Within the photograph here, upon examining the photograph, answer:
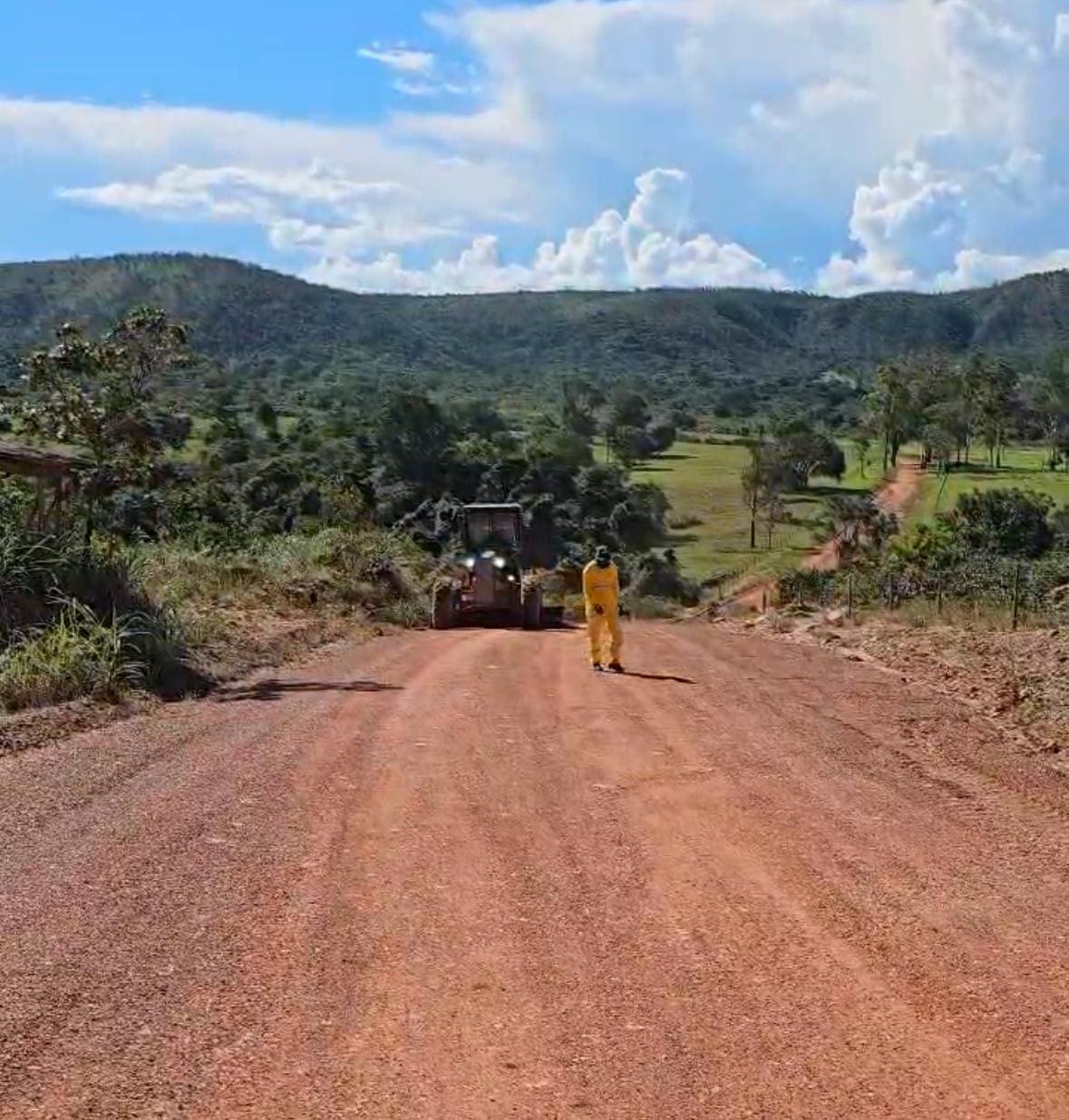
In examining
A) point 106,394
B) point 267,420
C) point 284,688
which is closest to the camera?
point 284,688

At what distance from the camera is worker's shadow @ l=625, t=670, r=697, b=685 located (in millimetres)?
15320

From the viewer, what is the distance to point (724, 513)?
72.6 m

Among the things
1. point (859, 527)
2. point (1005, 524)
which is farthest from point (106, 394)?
point (859, 527)

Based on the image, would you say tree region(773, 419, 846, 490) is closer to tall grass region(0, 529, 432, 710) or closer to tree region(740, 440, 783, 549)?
tree region(740, 440, 783, 549)

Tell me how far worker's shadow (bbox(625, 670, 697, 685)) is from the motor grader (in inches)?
452

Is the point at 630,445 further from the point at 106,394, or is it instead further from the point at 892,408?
the point at 106,394

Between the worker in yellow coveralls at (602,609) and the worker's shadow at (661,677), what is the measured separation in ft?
1.66

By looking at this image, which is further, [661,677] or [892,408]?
[892,408]

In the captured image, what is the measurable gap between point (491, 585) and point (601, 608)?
1088cm

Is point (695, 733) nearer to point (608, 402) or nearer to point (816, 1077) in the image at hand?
point (816, 1077)

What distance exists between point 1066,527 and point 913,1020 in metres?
43.5

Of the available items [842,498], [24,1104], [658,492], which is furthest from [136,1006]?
[842,498]

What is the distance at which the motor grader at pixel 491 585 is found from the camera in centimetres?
2761

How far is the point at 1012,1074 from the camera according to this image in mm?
5039
